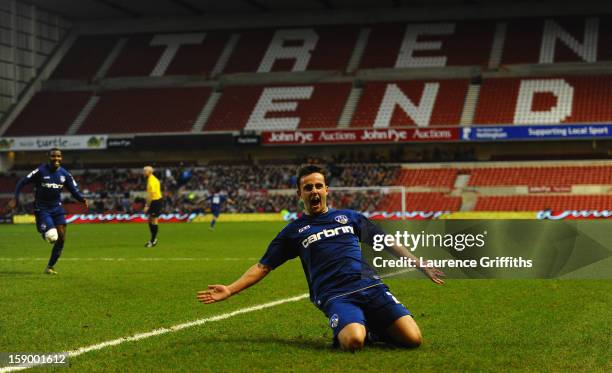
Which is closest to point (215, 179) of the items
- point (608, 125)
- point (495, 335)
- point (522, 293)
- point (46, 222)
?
point (608, 125)

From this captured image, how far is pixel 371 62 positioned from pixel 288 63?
6.00 metres

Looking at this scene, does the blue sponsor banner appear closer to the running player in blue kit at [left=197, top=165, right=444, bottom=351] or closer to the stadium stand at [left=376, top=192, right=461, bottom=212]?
the stadium stand at [left=376, top=192, right=461, bottom=212]

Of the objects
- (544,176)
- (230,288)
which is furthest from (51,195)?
(544,176)

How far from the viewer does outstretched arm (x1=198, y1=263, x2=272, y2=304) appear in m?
7.23

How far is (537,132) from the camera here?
1929 inches

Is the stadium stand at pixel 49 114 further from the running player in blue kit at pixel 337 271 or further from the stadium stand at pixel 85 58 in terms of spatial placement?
the running player in blue kit at pixel 337 271

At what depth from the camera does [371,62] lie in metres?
57.9

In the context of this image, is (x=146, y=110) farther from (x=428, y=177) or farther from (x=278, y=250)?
(x=278, y=250)

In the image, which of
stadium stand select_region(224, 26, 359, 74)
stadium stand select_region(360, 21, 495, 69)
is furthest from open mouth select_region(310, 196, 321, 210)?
stadium stand select_region(224, 26, 359, 74)

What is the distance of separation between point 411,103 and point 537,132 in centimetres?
865

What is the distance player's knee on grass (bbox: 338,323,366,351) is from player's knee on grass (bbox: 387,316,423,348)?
13.3 inches

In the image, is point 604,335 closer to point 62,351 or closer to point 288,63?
point 62,351

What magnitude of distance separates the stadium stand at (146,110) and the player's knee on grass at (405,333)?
49.5 metres

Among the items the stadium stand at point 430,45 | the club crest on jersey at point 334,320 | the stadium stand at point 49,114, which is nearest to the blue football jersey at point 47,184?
the club crest on jersey at point 334,320
